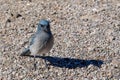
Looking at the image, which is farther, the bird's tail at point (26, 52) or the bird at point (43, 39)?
the bird's tail at point (26, 52)

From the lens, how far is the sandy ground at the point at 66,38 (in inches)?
348

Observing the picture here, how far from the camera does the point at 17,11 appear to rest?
10.9m

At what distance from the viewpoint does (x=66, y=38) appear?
9945 millimetres

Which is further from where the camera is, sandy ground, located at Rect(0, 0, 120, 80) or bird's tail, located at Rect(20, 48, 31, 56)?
bird's tail, located at Rect(20, 48, 31, 56)

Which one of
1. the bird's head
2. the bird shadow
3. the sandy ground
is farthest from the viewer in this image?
the bird shadow

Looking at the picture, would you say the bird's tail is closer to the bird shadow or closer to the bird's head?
the bird shadow

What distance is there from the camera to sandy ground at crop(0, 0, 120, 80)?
885 cm

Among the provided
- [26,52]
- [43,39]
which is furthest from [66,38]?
[43,39]

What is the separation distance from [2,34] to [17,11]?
1.12 metres

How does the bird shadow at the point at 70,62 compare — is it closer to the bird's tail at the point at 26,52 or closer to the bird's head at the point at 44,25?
the bird's tail at the point at 26,52

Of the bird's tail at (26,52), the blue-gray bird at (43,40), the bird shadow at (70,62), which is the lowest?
the bird shadow at (70,62)

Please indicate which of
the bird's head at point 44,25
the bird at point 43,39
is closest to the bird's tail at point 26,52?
the bird at point 43,39

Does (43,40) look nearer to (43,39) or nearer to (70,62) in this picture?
(43,39)

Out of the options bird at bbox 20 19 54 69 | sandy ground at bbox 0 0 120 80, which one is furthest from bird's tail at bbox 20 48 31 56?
bird at bbox 20 19 54 69
